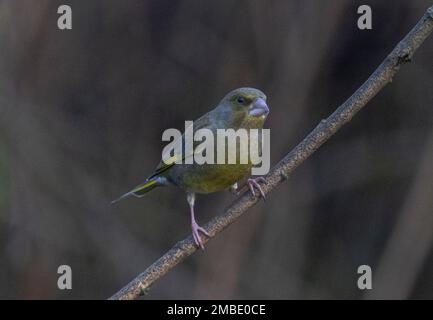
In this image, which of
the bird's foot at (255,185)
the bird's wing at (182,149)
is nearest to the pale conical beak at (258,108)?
the bird's wing at (182,149)

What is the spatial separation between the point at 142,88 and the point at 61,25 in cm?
113

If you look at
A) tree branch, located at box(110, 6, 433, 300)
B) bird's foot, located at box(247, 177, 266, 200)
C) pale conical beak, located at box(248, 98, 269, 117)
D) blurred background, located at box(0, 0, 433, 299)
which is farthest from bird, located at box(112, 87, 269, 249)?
blurred background, located at box(0, 0, 433, 299)

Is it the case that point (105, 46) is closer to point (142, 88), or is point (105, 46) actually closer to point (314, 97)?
point (142, 88)

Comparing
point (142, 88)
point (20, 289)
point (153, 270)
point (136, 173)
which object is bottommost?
point (153, 270)

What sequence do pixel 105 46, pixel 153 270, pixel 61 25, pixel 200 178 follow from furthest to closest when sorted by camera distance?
pixel 105 46
pixel 61 25
pixel 200 178
pixel 153 270

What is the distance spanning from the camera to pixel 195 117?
27.2ft

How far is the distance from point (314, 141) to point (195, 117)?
4.74m

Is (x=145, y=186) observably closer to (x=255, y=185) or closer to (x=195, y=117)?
(x=255, y=185)

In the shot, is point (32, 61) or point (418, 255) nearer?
point (418, 255)

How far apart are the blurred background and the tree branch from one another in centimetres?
412

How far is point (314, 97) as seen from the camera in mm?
7992

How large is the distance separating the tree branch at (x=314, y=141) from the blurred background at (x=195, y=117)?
4.12m

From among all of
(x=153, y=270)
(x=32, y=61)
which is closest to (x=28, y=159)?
(x=32, y=61)

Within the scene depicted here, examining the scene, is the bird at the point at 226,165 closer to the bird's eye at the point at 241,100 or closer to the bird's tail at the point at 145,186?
the bird's eye at the point at 241,100
